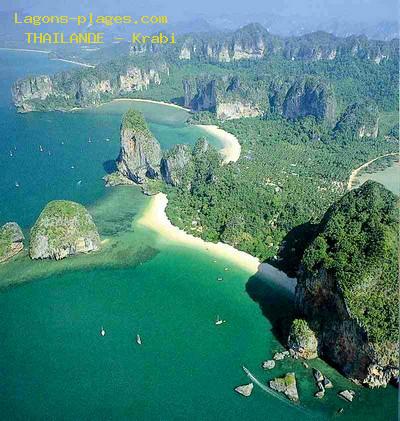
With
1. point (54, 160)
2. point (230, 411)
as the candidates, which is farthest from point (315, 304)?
point (54, 160)

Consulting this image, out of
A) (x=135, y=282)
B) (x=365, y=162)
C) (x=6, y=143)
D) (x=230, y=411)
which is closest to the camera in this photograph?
(x=230, y=411)

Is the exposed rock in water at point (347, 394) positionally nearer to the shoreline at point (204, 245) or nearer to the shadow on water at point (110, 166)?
the shoreline at point (204, 245)

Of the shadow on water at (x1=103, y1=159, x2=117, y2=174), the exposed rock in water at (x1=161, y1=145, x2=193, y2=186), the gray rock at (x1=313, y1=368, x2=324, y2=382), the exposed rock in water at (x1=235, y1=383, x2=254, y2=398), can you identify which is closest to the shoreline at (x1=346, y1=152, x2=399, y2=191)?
the exposed rock in water at (x1=161, y1=145, x2=193, y2=186)

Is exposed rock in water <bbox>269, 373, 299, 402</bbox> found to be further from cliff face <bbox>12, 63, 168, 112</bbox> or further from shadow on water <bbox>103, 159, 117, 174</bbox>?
cliff face <bbox>12, 63, 168, 112</bbox>

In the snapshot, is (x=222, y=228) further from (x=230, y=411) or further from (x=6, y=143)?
(x=6, y=143)

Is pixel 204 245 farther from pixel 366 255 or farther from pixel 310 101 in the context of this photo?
pixel 310 101

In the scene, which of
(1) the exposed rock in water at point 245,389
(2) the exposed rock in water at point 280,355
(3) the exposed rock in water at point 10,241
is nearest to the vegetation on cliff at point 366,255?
(2) the exposed rock in water at point 280,355
